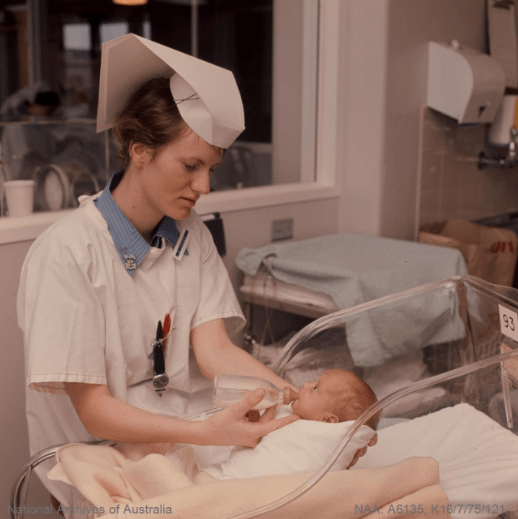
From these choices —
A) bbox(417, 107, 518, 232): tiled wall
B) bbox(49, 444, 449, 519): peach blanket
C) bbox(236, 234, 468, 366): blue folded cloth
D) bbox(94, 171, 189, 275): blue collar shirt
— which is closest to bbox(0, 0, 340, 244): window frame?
bbox(236, 234, 468, 366): blue folded cloth

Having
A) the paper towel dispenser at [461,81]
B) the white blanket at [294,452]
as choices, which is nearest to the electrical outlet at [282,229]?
the paper towel dispenser at [461,81]

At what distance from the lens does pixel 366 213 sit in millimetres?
2641

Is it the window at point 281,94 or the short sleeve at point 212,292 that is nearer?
the short sleeve at point 212,292

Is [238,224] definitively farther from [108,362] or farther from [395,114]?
[108,362]

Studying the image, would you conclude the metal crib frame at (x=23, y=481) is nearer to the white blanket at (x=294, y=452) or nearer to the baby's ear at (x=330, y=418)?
the white blanket at (x=294, y=452)

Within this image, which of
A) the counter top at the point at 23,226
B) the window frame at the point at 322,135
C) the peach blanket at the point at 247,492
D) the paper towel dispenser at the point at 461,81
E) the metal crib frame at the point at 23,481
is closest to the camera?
the peach blanket at the point at 247,492

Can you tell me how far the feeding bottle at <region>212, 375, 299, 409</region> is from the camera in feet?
4.16

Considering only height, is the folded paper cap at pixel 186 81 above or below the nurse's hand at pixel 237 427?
→ above

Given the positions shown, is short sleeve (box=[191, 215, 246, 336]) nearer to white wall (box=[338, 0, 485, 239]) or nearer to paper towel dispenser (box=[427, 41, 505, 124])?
white wall (box=[338, 0, 485, 239])

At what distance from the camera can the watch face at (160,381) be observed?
144cm

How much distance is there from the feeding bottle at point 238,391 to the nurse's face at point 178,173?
0.35 metres

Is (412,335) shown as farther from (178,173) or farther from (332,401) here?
(178,173)

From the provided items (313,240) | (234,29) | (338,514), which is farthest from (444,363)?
(234,29)

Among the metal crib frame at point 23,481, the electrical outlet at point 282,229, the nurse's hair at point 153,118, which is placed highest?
the nurse's hair at point 153,118
